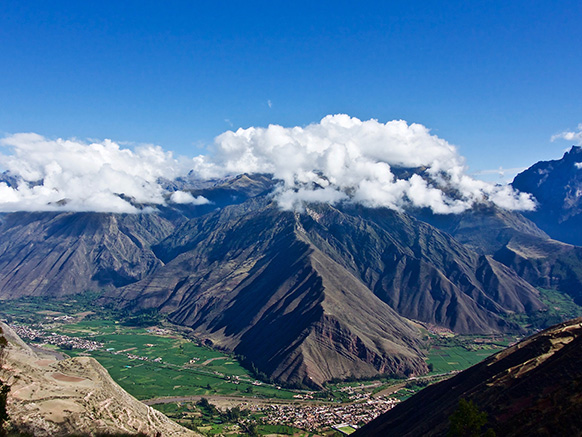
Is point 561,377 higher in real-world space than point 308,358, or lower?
higher

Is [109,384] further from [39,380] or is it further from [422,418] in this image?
[422,418]

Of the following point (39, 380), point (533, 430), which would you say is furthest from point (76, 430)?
point (533, 430)

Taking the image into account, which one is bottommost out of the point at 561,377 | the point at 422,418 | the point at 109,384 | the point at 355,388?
the point at 355,388

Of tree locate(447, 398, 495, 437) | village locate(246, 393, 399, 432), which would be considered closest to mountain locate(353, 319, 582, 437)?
tree locate(447, 398, 495, 437)

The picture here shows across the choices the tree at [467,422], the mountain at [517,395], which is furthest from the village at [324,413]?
the tree at [467,422]

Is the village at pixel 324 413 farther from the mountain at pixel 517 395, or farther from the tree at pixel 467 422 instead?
the tree at pixel 467 422

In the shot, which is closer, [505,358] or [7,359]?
[7,359]

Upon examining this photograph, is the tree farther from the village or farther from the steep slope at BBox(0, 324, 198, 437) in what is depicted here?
the village
